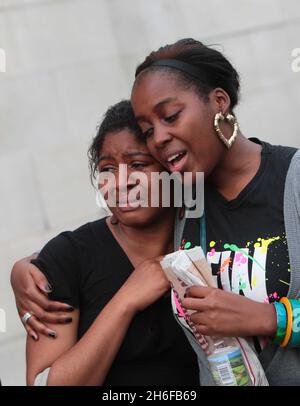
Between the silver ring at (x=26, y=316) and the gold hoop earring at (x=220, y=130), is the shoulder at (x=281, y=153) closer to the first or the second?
the gold hoop earring at (x=220, y=130)

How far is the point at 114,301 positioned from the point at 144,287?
0.37 feet

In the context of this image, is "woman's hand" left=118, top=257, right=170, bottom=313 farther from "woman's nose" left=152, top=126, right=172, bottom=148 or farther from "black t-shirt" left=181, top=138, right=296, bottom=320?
"woman's nose" left=152, top=126, right=172, bottom=148

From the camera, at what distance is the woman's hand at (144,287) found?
7.07ft

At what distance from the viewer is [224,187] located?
7.39ft

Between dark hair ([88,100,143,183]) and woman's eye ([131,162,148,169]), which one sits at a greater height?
dark hair ([88,100,143,183])

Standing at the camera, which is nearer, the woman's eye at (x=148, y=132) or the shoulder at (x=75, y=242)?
the woman's eye at (x=148, y=132)

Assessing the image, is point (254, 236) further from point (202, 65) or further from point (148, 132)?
point (202, 65)

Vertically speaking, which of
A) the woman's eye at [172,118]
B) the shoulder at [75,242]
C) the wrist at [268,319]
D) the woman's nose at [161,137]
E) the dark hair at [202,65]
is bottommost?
the wrist at [268,319]

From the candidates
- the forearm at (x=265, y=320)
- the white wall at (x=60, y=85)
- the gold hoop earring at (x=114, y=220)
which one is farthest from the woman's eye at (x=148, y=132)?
the white wall at (x=60, y=85)

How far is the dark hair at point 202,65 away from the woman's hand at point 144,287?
629mm

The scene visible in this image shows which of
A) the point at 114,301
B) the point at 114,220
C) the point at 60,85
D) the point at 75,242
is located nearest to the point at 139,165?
the point at 114,220

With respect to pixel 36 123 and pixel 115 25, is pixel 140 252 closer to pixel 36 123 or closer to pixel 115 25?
pixel 36 123

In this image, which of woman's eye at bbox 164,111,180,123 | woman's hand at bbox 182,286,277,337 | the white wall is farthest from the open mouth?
the white wall

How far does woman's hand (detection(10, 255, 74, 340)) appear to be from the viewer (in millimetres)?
2201
